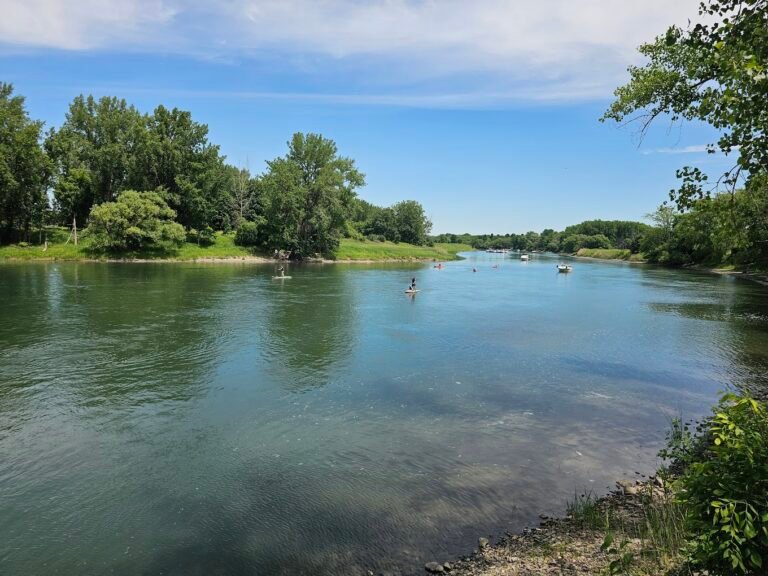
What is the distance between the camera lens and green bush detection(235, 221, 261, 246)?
317 ft

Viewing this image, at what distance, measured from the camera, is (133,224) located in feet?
251

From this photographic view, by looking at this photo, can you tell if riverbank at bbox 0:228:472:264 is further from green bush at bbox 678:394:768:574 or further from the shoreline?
green bush at bbox 678:394:768:574

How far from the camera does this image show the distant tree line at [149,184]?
7519 cm

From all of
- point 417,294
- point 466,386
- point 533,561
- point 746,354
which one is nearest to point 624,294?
point 417,294

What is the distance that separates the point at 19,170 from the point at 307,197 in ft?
152

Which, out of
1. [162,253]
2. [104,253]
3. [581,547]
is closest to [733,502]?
[581,547]

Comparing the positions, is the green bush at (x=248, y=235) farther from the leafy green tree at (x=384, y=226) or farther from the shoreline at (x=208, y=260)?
the leafy green tree at (x=384, y=226)

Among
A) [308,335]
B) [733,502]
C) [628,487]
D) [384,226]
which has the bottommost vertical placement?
[628,487]

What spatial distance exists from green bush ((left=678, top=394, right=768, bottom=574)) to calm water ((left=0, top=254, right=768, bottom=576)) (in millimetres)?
4552

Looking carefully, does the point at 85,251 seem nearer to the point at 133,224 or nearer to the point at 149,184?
the point at 133,224

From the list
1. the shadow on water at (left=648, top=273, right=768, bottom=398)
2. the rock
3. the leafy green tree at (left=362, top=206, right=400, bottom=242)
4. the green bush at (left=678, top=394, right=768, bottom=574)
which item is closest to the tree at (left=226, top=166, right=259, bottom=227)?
the leafy green tree at (left=362, top=206, right=400, bottom=242)

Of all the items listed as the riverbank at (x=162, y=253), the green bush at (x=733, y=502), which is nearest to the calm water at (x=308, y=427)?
the green bush at (x=733, y=502)

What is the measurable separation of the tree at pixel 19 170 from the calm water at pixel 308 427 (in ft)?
164

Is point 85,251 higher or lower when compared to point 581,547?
higher
